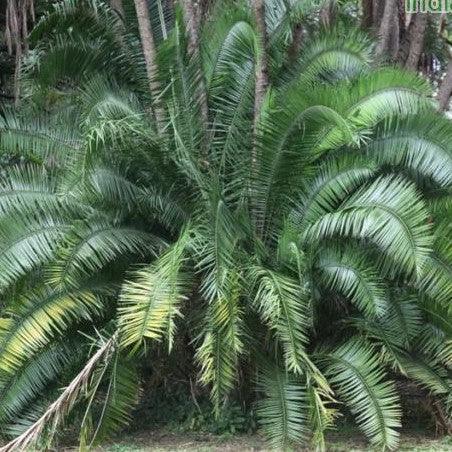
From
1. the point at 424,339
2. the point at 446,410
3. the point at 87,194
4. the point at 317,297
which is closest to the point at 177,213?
the point at 87,194

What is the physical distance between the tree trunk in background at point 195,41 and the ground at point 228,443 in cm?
327

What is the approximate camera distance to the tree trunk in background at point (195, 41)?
25.0 ft

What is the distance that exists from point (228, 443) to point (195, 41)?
430 centimetres

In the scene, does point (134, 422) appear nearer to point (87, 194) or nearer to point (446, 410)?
point (87, 194)

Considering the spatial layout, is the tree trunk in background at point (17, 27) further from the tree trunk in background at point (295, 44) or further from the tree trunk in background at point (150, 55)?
the tree trunk in background at point (295, 44)

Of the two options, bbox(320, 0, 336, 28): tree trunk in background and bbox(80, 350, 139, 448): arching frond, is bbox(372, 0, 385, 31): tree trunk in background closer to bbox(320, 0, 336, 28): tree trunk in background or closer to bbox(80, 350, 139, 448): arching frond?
bbox(320, 0, 336, 28): tree trunk in background

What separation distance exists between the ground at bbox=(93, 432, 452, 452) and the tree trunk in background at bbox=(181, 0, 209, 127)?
129 inches

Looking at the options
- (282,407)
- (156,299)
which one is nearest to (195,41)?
(156,299)

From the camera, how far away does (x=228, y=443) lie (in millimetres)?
6883

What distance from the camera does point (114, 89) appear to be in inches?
321

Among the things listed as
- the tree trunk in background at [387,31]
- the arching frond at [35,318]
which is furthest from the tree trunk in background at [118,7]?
the arching frond at [35,318]

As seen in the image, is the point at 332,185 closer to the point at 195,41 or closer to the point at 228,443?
the point at 195,41

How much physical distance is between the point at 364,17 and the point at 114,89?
16.1 feet

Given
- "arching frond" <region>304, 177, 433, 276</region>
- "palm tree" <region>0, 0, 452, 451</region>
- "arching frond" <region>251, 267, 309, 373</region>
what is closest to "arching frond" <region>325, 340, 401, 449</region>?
"palm tree" <region>0, 0, 452, 451</region>
